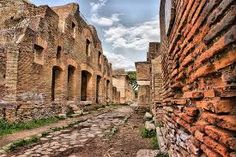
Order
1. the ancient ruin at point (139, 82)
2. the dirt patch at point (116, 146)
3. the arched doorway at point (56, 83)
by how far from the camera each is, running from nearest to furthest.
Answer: the ancient ruin at point (139, 82)
the dirt patch at point (116, 146)
the arched doorway at point (56, 83)

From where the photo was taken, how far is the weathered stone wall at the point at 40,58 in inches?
398

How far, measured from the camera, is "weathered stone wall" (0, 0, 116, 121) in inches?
398

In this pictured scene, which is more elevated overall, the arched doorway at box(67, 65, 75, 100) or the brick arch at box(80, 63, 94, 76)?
the brick arch at box(80, 63, 94, 76)

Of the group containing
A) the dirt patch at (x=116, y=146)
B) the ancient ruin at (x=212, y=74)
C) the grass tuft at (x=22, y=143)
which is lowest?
the dirt patch at (x=116, y=146)

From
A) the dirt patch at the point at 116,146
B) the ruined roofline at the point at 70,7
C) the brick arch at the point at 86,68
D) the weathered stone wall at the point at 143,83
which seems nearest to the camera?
the dirt patch at the point at 116,146

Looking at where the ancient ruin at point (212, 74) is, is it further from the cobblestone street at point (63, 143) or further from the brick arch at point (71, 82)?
the brick arch at point (71, 82)

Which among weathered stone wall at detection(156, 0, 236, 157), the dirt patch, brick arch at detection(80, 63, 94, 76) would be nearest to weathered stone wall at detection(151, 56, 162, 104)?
the dirt patch

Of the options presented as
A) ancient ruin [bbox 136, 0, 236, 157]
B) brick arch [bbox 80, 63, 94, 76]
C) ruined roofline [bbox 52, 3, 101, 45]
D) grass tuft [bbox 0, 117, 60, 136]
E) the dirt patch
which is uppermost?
ruined roofline [bbox 52, 3, 101, 45]

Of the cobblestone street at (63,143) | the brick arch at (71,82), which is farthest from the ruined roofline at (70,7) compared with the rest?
the cobblestone street at (63,143)

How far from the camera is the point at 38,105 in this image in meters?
11.6

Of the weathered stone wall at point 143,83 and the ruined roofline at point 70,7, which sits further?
the ruined roofline at point 70,7

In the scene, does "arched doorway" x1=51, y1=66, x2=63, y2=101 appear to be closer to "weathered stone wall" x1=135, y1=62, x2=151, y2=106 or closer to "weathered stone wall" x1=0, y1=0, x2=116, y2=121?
"weathered stone wall" x1=0, y1=0, x2=116, y2=121

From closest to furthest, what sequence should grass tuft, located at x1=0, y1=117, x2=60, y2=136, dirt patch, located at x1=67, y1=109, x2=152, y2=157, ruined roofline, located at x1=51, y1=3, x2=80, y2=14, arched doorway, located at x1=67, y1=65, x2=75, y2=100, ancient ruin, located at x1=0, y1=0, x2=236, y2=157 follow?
ancient ruin, located at x1=0, y1=0, x2=236, y2=157 → dirt patch, located at x1=67, y1=109, x2=152, y2=157 → grass tuft, located at x1=0, y1=117, x2=60, y2=136 → arched doorway, located at x1=67, y1=65, x2=75, y2=100 → ruined roofline, located at x1=51, y1=3, x2=80, y2=14

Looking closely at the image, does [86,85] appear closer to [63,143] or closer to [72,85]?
[72,85]
